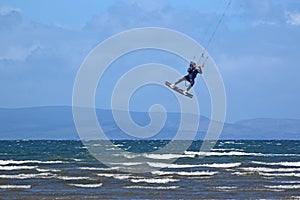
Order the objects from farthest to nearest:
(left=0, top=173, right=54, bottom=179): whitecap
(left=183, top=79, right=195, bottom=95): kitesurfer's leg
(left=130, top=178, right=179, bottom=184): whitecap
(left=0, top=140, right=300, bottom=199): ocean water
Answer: (left=0, top=173, right=54, bottom=179): whitecap → (left=130, top=178, right=179, bottom=184): whitecap → (left=0, top=140, right=300, bottom=199): ocean water → (left=183, top=79, right=195, bottom=95): kitesurfer's leg

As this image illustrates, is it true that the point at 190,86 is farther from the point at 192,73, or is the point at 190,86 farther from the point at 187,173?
the point at 187,173

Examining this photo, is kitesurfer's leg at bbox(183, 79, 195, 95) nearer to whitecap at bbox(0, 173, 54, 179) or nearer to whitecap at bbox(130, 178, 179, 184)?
whitecap at bbox(130, 178, 179, 184)

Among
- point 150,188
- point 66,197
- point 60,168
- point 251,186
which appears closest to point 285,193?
point 251,186

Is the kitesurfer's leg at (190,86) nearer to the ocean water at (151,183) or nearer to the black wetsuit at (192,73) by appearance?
the black wetsuit at (192,73)

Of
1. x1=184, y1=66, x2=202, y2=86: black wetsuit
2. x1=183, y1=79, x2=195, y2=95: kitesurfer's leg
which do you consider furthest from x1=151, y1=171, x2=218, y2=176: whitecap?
x1=184, y1=66, x2=202, y2=86: black wetsuit

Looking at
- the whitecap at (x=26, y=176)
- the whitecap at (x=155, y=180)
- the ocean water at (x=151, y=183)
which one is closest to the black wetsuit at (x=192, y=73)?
the ocean water at (x=151, y=183)

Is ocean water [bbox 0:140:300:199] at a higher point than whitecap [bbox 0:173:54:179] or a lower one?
lower

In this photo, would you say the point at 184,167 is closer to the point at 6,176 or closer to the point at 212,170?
the point at 212,170

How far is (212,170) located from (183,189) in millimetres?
13992

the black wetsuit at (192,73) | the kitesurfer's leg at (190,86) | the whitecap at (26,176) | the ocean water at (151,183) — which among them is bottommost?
the ocean water at (151,183)

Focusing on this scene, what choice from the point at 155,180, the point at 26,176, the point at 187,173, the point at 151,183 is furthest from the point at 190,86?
the point at 26,176

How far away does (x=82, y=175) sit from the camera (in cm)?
4747

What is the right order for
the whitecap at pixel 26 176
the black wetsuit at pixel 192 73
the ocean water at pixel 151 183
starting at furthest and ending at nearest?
the whitecap at pixel 26 176
the ocean water at pixel 151 183
the black wetsuit at pixel 192 73

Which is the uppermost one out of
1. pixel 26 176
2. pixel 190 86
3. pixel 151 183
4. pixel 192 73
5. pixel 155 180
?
pixel 192 73
